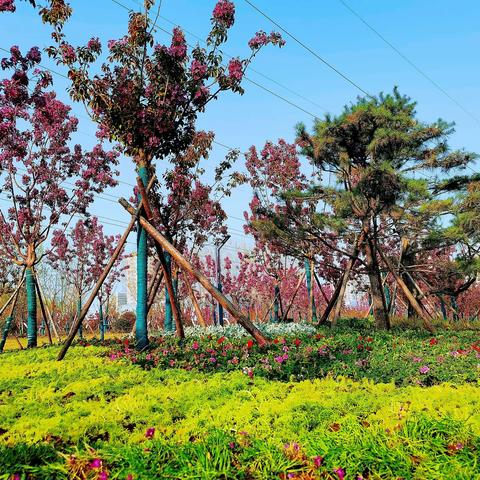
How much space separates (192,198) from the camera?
550 inches

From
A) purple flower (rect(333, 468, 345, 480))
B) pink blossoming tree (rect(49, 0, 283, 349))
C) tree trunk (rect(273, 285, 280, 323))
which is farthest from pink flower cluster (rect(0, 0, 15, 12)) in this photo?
tree trunk (rect(273, 285, 280, 323))

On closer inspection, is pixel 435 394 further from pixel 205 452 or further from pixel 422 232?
pixel 422 232

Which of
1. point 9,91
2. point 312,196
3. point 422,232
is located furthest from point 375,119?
point 9,91

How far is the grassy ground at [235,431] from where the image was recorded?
2354mm

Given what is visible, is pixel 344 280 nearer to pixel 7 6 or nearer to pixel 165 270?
pixel 165 270

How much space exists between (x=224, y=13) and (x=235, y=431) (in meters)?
8.52

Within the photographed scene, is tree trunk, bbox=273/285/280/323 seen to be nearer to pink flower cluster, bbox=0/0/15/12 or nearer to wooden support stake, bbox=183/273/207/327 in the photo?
wooden support stake, bbox=183/273/207/327

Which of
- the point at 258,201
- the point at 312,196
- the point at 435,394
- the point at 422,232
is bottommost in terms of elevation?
the point at 435,394

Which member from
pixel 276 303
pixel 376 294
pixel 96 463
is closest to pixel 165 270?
pixel 96 463

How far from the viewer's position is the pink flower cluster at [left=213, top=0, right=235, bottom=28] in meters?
8.95

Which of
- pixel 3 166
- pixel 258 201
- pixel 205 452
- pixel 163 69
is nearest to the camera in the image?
pixel 205 452

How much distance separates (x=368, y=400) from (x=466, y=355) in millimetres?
4164

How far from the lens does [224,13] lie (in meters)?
8.98

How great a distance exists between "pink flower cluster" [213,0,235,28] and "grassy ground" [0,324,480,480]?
744 centimetres
